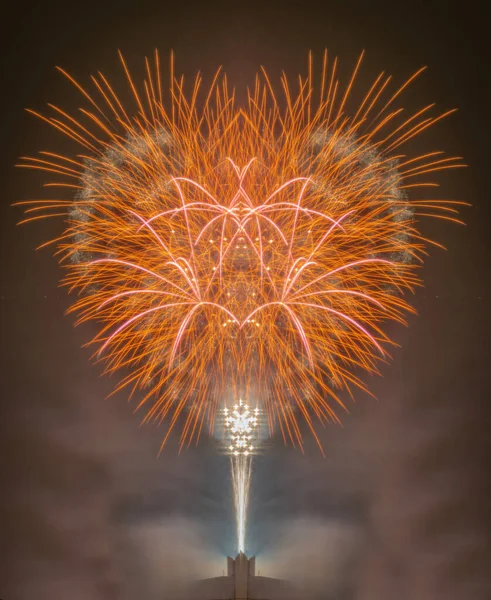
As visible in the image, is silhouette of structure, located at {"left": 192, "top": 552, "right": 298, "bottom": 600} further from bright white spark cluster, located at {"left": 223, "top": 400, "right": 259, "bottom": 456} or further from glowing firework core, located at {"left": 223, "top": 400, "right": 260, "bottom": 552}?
bright white spark cluster, located at {"left": 223, "top": 400, "right": 259, "bottom": 456}

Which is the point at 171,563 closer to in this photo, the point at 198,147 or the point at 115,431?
the point at 115,431

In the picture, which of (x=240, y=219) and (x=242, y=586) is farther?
(x=242, y=586)

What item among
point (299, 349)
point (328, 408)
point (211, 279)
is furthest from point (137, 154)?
point (328, 408)

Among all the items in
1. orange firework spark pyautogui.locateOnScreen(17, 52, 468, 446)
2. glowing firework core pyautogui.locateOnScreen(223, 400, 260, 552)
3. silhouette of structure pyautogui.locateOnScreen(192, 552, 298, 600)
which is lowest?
silhouette of structure pyautogui.locateOnScreen(192, 552, 298, 600)

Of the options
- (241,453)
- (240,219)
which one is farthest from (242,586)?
(240,219)

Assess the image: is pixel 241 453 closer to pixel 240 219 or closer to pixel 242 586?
pixel 242 586

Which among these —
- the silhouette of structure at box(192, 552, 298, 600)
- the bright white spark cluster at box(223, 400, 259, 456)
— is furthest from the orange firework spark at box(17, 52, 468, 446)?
the silhouette of structure at box(192, 552, 298, 600)
